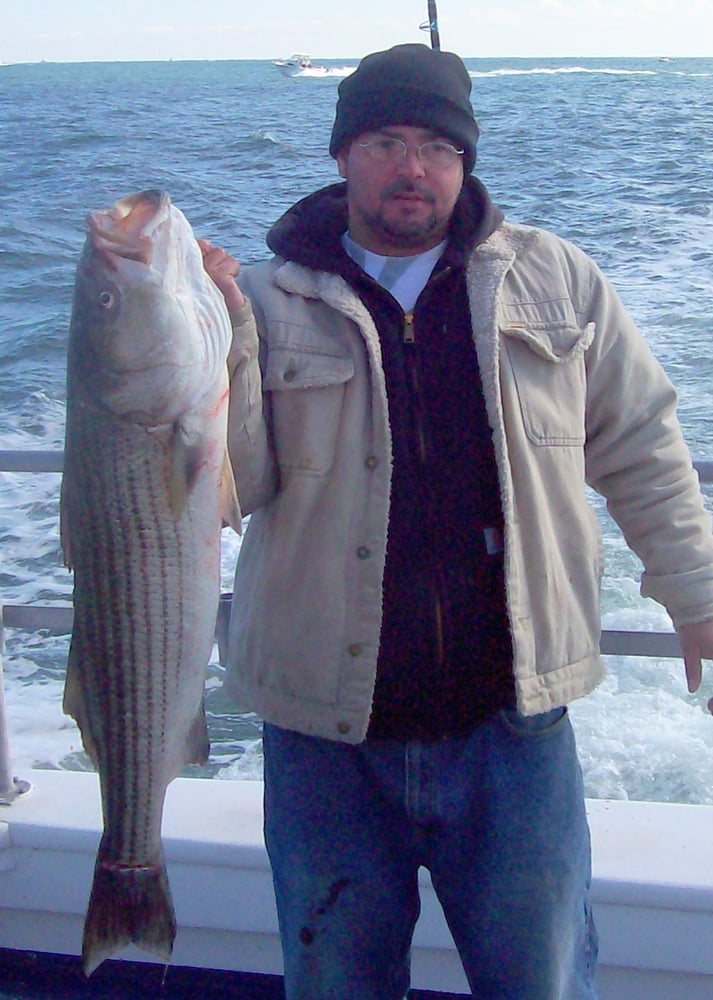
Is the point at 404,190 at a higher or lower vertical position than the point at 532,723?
higher

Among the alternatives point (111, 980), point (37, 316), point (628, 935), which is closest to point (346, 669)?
point (628, 935)

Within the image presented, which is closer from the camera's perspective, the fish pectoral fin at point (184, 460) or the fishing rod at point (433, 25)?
the fish pectoral fin at point (184, 460)

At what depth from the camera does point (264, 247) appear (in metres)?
13.7

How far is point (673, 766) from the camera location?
5.04 metres

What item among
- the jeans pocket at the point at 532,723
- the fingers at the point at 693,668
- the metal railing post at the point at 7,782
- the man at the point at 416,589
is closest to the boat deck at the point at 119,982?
the metal railing post at the point at 7,782

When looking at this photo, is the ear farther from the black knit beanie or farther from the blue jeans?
the blue jeans

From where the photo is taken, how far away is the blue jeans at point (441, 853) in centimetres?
209

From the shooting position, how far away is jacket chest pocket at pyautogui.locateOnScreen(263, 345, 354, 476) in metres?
2.11

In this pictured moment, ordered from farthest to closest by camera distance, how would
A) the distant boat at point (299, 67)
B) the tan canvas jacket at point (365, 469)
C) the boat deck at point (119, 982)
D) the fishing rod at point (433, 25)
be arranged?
the distant boat at point (299, 67), the fishing rod at point (433, 25), the boat deck at point (119, 982), the tan canvas jacket at point (365, 469)

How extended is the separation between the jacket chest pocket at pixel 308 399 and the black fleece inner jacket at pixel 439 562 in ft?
0.34

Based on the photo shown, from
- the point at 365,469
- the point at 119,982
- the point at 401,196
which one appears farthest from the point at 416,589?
the point at 119,982

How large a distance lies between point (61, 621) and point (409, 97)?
1.55 meters

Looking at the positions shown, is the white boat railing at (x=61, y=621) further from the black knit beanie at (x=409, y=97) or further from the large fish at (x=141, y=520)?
the black knit beanie at (x=409, y=97)

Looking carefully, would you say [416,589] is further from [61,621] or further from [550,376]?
[61,621]
